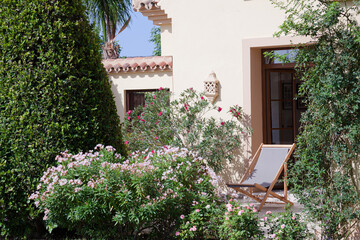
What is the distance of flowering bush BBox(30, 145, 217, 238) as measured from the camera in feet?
16.4

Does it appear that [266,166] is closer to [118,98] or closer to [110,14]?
[118,98]

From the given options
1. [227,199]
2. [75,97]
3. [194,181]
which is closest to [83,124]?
[75,97]

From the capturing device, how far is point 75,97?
19.2 ft

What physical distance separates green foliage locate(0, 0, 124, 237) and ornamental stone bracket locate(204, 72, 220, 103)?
10.5ft

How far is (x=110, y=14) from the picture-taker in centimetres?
2119

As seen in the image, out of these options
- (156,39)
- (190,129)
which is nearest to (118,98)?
(190,129)

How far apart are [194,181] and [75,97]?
1.78m

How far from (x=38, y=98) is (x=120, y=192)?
1663mm

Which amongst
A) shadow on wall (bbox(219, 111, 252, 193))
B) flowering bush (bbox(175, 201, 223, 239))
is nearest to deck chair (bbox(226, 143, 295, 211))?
shadow on wall (bbox(219, 111, 252, 193))

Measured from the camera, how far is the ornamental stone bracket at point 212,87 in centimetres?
883

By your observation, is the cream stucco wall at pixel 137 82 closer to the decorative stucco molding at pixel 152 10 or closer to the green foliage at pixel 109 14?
the decorative stucco molding at pixel 152 10

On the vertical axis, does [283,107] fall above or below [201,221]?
above

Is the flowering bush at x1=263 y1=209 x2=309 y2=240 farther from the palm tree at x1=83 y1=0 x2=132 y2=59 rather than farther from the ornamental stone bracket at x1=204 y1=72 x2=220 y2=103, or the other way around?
the palm tree at x1=83 y1=0 x2=132 y2=59

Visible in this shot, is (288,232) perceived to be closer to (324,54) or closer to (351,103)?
(351,103)
